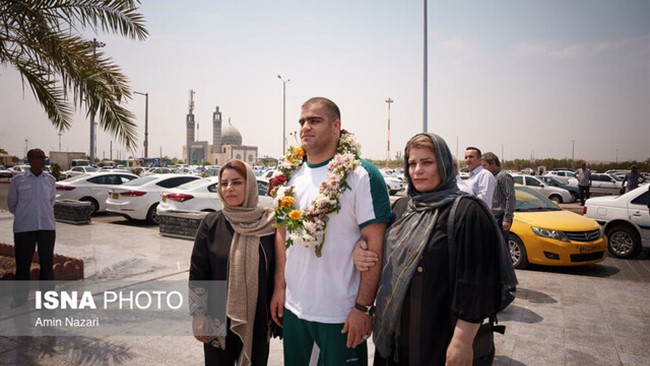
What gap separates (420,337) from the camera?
2.12m

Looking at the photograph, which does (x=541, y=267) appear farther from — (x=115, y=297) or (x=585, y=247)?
(x=115, y=297)

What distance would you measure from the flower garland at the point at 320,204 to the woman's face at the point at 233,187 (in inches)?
12.8

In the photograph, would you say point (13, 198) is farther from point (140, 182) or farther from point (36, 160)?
point (140, 182)

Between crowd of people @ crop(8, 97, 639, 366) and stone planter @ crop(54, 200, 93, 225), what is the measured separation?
35.2ft

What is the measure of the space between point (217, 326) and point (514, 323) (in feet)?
12.1

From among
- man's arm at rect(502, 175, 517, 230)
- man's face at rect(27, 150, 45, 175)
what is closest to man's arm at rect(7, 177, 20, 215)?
man's face at rect(27, 150, 45, 175)

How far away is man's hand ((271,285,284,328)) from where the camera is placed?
2736 mm

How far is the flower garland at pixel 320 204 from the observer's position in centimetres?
239

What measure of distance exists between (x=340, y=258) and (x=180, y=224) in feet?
28.8

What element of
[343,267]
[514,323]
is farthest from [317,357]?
[514,323]

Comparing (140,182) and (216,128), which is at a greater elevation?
(216,128)

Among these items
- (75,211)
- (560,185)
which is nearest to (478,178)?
(75,211)

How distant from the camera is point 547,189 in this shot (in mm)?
20781

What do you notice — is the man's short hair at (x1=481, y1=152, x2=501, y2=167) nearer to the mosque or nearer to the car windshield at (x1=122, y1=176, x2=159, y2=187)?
the car windshield at (x1=122, y1=176, x2=159, y2=187)
